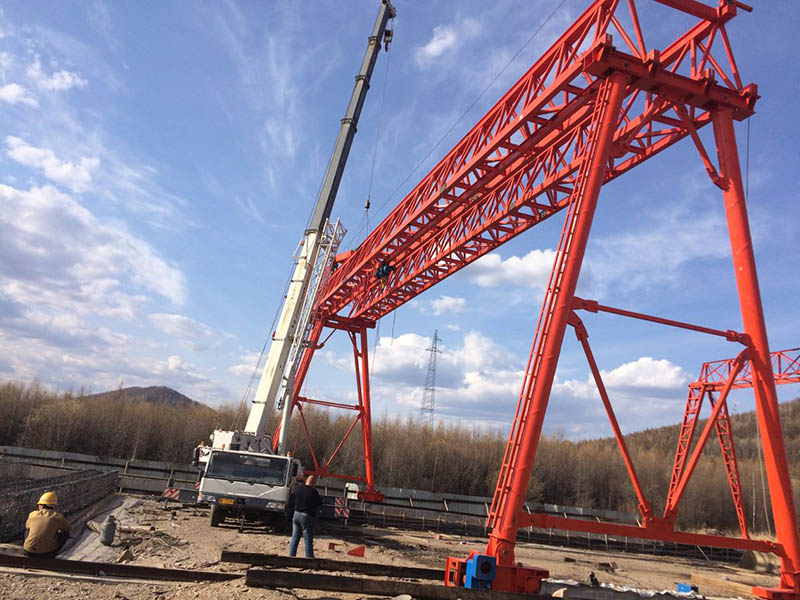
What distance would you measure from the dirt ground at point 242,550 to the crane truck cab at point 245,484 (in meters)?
0.47

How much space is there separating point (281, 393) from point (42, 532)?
911 centimetres

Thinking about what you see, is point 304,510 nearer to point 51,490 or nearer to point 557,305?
point 557,305

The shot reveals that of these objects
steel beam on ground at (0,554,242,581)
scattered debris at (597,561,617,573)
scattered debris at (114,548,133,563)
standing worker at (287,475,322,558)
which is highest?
standing worker at (287,475,322,558)

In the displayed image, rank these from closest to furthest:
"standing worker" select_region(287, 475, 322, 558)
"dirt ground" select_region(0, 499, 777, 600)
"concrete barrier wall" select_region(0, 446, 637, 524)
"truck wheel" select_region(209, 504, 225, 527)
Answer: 1. "dirt ground" select_region(0, 499, 777, 600)
2. "standing worker" select_region(287, 475, 322, 558)
3. "truck wheel" select_region(209, 504, 225, 527)
4. "concrete barrier wall" select_region(0, 446, 637, 524)

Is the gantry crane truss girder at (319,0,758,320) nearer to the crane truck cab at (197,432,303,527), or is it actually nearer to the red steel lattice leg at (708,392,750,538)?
the crane truck cab at (197,432,303,527)

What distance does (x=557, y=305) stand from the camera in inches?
292

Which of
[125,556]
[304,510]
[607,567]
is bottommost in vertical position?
[607,567]

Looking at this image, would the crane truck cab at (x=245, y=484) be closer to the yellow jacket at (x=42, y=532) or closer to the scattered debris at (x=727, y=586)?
the yellow jacket at (x=42, y=532)

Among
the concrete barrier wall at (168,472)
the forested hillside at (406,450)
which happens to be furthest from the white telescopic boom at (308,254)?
the forested hillside at (406,450)

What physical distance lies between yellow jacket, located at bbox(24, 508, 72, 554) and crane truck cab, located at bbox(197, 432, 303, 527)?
590cm

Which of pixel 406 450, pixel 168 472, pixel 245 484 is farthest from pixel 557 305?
pixel 406 450

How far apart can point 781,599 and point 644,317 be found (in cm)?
385

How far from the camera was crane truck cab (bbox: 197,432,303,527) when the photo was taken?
482 inches

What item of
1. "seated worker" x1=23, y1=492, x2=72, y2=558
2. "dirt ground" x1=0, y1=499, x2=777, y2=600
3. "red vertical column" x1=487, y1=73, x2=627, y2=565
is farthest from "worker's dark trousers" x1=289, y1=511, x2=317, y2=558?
"seated worker" x1=23, y1=492, x2=72, y2=558
